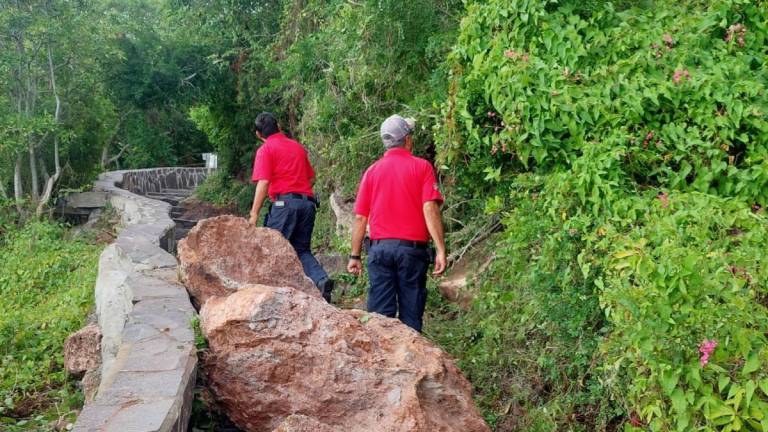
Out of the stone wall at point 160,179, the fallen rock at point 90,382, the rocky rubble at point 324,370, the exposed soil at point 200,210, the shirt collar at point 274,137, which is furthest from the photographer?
the stone wall at point 160,179

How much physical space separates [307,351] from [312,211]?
3740 mm

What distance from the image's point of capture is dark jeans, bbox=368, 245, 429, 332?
5.35m

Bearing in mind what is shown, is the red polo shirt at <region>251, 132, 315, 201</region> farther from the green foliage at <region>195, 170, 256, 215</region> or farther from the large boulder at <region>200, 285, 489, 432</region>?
the green foliage at <region>195, 170, 256, 215</region>

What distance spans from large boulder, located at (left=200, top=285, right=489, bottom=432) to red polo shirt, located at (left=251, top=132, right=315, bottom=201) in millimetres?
3290

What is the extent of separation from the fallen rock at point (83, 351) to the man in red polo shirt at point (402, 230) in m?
2.48

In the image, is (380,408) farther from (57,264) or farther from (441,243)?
(57,264)

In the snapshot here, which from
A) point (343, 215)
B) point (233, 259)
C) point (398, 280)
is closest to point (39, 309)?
point (343, 215)

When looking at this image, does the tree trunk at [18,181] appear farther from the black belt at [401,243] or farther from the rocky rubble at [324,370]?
the rocky rubble at [324,370]

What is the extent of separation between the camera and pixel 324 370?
3.96 metres

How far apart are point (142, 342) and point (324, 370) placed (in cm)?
119

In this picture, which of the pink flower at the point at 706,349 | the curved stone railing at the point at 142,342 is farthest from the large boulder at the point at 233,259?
the pink flower at the point at 706,349

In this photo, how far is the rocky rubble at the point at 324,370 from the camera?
3.84 m

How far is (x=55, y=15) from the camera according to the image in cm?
1504

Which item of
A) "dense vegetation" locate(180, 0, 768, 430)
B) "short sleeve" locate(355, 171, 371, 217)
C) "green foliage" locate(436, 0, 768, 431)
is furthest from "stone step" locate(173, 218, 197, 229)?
"green foliage" locate(436, 0, 768, 431)
